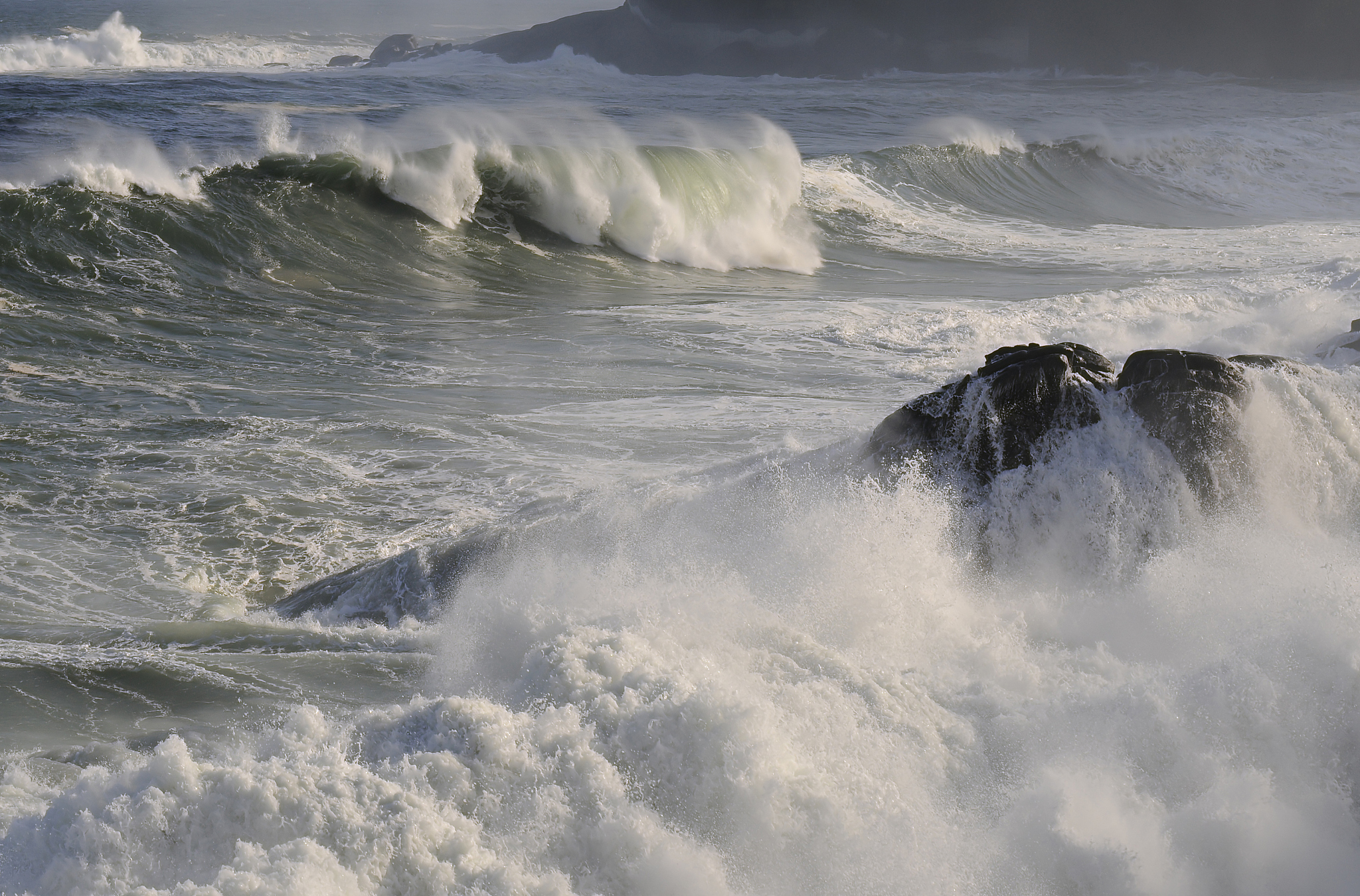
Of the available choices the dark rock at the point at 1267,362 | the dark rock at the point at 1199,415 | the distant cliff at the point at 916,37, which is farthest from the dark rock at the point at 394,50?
the dark rock at the point at 1199,415

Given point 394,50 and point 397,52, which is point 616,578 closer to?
point 397,52

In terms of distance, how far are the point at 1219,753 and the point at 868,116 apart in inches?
1206

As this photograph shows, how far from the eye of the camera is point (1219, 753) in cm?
345

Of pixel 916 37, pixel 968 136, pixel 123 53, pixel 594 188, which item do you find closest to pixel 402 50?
pixel 123 53

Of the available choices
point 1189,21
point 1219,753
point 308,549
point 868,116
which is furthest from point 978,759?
point 1189,21

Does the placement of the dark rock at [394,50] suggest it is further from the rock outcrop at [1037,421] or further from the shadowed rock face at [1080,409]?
the shadowed rock face at [1080,409]

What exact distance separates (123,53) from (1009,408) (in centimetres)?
4872

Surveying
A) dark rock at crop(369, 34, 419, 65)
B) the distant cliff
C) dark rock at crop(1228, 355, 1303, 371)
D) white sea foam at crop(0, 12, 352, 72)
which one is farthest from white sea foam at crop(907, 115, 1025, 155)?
dark rock at crop(369, 34, 419, 65)

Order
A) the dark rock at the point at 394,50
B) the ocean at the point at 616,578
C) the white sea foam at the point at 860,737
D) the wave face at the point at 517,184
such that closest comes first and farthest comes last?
the white sea foam at the point at 860,737, the ocean at the point at 616,578, the wave face at the point at 517,184, the dark rock at the point at 394,50

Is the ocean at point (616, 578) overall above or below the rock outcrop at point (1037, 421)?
below

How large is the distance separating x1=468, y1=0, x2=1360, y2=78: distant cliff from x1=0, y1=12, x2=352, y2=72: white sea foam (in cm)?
1342

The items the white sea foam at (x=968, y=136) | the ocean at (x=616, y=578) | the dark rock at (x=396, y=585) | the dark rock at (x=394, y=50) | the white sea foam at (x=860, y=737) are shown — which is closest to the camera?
the white sea foam at (x=860, y=737)

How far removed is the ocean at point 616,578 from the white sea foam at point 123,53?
31.0m

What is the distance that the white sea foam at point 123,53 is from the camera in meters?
40.1
